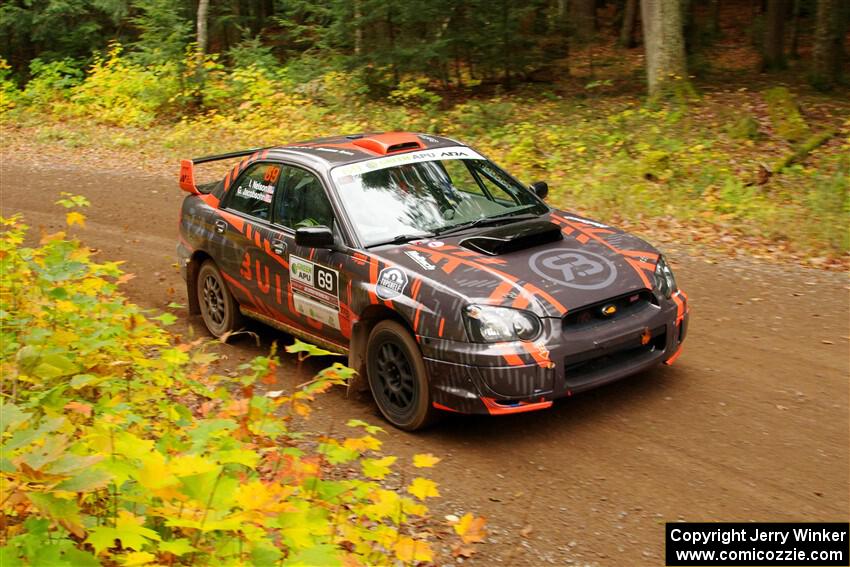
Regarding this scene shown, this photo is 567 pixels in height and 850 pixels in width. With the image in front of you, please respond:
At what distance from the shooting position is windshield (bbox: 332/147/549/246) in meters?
6.83

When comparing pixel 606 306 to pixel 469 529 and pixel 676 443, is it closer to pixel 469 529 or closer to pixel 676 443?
pixel 676 443

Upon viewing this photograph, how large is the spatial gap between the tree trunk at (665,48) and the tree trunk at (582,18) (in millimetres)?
3158

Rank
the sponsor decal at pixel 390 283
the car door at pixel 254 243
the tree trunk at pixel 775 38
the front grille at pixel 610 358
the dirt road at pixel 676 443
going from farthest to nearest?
the tree trunk at pixel 775 38 → the car door at pixel 254 243 → the sponsor decal at pixel 390 283 → the front grille at pixel 610 358 → the dirt road at pixel 676 443

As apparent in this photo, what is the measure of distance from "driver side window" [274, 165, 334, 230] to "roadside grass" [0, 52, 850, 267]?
543 cm

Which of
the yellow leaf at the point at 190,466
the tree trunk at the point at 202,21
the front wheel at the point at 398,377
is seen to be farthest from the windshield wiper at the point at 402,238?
the tree trunk at the point at 202,21

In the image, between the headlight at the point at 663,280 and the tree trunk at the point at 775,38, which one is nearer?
the headlight at the point at 663,280

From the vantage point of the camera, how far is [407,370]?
6.20 meters

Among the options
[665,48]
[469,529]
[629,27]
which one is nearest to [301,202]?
[469,529]

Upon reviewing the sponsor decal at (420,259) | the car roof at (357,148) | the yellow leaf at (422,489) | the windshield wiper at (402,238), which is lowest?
the yellow leaf at (422,489)

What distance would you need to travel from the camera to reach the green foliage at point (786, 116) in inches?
552

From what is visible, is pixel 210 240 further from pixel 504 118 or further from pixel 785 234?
pixel 504 118

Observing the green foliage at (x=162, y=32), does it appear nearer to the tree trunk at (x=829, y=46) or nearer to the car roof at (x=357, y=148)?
the tree trunk at (x=829, y=46)

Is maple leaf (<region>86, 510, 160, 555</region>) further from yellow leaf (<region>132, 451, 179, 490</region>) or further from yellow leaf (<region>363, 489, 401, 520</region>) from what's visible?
yellow leaf (<region>363, 489, 401, 520</region>)

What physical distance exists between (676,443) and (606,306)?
3.29ft
